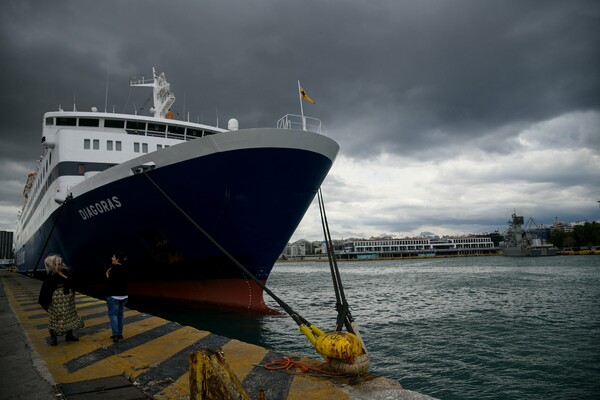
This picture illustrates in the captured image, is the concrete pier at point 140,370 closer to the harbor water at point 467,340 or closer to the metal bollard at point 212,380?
the metal bollard at point 212,380

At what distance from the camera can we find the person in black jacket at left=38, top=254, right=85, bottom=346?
17.5ft

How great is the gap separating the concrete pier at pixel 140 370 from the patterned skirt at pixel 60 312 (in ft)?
0.86

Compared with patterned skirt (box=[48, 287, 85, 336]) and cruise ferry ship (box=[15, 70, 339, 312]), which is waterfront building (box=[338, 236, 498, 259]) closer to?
cruise ferry ship (box=[15, 70, 339, 312])

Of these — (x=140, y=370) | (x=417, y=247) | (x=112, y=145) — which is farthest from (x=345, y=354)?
(x=417, y=247)

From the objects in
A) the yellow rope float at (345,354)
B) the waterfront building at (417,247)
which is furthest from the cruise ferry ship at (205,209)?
the waterfront building at (417,247)

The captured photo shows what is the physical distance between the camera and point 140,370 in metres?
4.21

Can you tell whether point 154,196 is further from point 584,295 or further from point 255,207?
point 584,295

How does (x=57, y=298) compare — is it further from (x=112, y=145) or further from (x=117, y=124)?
(x=117, y=124)

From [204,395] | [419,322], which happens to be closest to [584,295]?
[419,322]

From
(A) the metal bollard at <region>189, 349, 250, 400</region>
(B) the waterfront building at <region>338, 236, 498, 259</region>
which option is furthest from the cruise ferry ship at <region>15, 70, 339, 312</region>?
(B) the waterfront building at <region>338, 236, 498, 259</region>

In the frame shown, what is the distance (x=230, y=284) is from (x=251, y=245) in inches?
64.1

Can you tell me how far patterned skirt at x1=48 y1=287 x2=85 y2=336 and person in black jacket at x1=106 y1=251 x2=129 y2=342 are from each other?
0.56 meters

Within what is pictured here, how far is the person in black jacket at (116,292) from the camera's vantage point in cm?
558

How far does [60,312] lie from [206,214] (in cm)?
533
